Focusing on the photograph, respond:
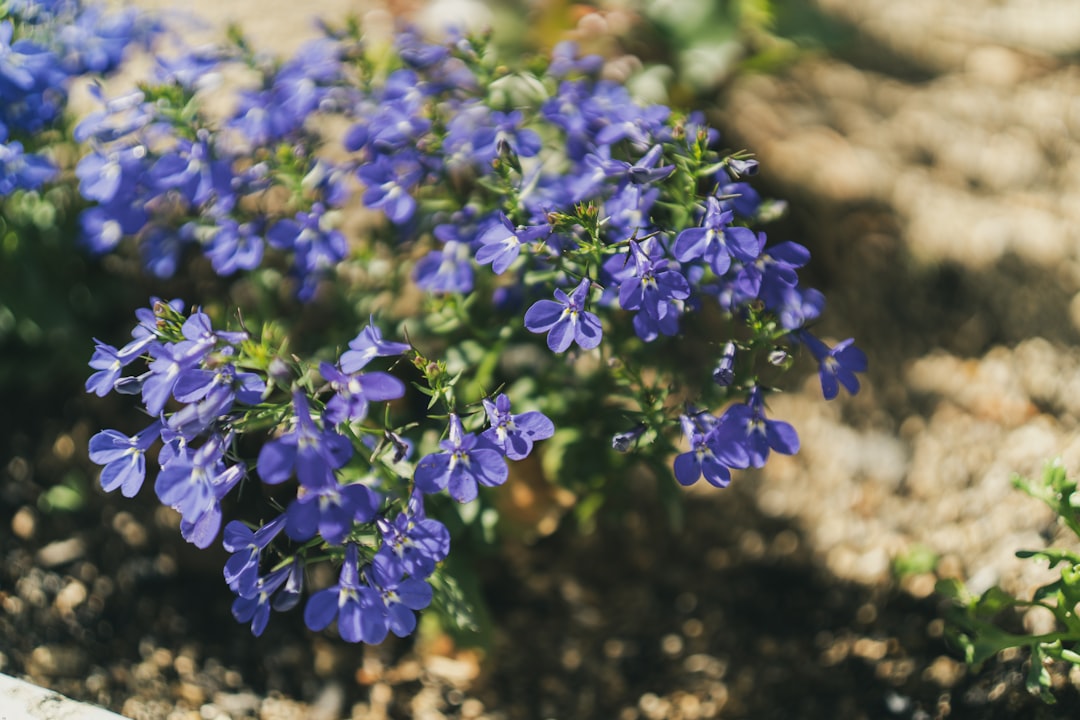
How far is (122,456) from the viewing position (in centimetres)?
211

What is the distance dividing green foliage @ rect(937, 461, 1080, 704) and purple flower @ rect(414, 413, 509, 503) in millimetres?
1298

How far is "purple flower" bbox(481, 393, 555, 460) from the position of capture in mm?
2039

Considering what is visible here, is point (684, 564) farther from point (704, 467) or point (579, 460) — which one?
point (704, 467)

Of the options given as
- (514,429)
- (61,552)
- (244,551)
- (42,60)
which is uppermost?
(42,60)

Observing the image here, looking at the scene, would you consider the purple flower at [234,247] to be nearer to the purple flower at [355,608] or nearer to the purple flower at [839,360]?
the purple flower at [355,608]

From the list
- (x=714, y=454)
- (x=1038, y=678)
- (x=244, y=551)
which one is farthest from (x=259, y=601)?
(x=1038, y=678)

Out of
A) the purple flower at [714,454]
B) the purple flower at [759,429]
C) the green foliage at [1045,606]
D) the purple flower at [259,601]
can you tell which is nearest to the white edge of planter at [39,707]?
the purple flower at [259,601]

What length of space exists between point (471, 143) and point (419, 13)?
246 centimetres

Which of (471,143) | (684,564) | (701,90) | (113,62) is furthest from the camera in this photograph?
(701,90)

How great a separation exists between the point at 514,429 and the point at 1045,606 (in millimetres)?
1362

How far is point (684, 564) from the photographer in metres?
3.28

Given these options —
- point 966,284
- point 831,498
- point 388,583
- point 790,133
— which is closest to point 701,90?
point 790,133

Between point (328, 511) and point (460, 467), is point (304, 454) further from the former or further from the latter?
point (460, 467)

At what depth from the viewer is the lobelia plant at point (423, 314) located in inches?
77.5
